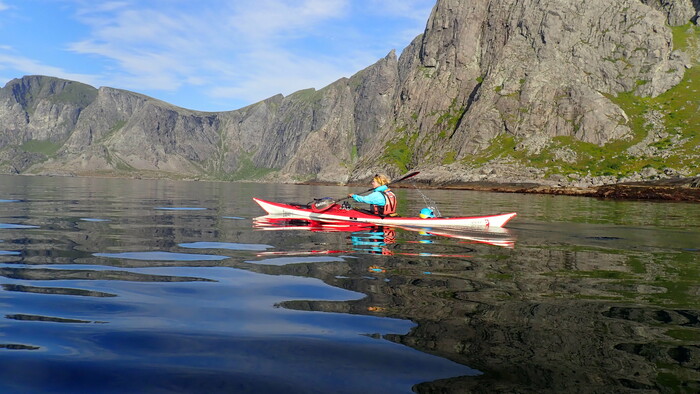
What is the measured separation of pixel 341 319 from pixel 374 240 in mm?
10891

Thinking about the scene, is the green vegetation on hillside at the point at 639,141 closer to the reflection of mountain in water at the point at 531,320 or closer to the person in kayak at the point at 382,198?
the person in kayak at the point at 382,198

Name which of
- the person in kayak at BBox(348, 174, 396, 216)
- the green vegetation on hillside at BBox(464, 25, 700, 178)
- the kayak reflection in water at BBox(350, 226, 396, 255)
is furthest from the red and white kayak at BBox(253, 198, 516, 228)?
the green vegetation on hillside at BBox(464, 25, 700, 178)

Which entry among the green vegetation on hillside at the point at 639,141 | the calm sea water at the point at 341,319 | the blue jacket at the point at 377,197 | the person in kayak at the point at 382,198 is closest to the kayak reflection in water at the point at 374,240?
the calm sea water at the point at 341,319

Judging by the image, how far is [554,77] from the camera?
646 ft

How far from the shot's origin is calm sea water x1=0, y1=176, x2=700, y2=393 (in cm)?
498

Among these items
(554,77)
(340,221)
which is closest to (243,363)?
(340,221)

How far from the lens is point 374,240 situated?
713 inches

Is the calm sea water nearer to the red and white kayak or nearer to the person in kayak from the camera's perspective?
the red and white kayak

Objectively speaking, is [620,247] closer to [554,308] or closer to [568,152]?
[554,308]

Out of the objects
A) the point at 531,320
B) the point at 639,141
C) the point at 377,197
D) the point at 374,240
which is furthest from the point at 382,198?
the point at 639,141

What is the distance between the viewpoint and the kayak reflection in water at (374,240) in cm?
1559

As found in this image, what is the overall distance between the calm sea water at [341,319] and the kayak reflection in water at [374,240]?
10.5 inches

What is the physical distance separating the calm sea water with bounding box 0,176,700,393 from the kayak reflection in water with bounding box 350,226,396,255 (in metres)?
0.27

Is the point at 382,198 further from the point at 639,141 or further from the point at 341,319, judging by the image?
the point at 639,141
